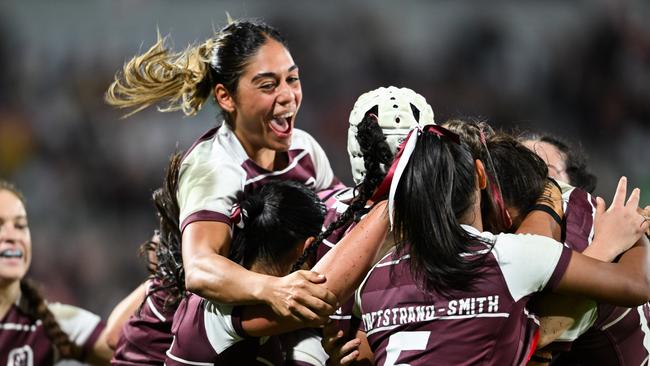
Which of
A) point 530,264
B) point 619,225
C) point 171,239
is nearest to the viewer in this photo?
point 530,264

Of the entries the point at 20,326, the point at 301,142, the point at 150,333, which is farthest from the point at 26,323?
the point at 301,142

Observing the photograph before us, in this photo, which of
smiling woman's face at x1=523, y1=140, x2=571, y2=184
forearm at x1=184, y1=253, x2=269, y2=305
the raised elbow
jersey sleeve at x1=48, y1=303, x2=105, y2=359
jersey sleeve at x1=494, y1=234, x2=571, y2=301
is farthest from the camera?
jersey sleeve at x1=48, y1=303, x2=105, y2=359

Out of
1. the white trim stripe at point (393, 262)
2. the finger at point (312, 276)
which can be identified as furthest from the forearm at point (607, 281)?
the finger at point (312, 276)

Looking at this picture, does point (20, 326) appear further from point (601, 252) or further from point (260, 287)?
point (601, 252)

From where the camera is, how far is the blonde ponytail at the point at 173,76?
137 inches

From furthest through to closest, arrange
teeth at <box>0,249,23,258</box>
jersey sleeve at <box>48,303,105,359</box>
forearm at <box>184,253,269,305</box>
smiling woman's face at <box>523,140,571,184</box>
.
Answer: jersey sleeve at <box>48,303,105,359</box> → teeth at <box>0,249,23,258</box> → smiling woman's face at <box>523,140,571,184</box> → forearm at <box>184,253,269,305</box>

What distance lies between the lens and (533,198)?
273 cm

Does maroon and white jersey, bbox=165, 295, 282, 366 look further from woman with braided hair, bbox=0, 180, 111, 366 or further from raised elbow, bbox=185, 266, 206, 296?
woman with braided hair, bbox=0, 180, 111, 366

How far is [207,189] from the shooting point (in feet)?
10.0

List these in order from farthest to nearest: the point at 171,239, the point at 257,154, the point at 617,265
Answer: the point at 257,154, the point at 171,239, the point at 617,265

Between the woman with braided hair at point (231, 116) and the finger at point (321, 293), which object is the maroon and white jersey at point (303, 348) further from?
the finger at point (321, 293)

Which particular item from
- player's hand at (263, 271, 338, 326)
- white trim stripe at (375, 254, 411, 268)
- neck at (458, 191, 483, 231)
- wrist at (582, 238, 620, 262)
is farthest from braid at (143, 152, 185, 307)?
wrist at (582, 238, 620, 262)

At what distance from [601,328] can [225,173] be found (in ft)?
4.17

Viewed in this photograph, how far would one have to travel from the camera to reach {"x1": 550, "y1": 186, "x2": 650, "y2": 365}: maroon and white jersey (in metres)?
2.74
